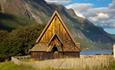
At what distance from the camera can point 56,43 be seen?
234ft

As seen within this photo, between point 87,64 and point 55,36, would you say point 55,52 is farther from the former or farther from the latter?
point 87,64

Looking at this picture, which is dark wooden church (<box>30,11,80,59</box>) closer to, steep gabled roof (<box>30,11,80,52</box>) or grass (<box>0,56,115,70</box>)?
steep gabled roof (<box>30,11,80,52</box>)

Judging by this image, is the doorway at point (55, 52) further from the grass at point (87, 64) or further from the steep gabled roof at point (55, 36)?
the grass at point (87, 64)

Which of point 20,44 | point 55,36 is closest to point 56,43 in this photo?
point 55,36

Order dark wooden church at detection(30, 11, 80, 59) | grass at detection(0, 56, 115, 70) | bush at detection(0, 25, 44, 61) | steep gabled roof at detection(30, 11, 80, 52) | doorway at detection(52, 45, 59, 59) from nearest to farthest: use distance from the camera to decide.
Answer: grass at detection(0, 56, 115, 70), doorway at detection(52, 45, 59, 59), dark wooden church at detection(30, 11, 80, 59), steep gabled roof at detection(30, 11, 80, 52), bush at detection(0, 25, 44, 61)

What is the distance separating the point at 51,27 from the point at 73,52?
5.95 meters

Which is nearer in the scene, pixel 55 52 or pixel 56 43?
pixel 55 52

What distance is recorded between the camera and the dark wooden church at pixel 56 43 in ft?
232

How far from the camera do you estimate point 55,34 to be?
235 feet

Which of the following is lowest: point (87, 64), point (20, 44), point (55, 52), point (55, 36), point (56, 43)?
point (20, 44)

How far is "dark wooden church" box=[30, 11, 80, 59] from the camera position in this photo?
70688 mm

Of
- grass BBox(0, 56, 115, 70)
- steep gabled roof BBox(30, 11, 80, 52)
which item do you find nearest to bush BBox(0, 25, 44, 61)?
steep gabled roof BBox(30, 11, 80, 52)

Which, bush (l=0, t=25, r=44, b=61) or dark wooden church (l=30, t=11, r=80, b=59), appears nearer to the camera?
dark wooden church (l=30, t=11, r=80, b=59)

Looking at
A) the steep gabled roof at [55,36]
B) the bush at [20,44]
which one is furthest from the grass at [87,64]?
the bush at [20,44]
